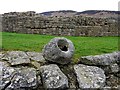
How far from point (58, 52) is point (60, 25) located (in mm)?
9136

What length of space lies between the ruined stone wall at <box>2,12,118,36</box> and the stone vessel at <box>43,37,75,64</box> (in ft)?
26.6

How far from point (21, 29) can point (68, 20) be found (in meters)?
2.79

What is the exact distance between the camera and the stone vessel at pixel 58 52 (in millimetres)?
9031

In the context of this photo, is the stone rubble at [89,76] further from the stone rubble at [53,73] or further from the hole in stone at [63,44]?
the hole in stone at [63,44]

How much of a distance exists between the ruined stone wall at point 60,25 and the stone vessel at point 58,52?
811 cm

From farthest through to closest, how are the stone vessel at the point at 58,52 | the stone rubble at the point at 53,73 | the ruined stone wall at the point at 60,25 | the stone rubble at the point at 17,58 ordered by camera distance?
the ruined stone wall at the point at 60,25
the stone rubble at the point at 17,58
the stone vessel at the point at 58,52
the stone rubble at the point at 53,73

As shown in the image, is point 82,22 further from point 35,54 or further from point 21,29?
point 35,54

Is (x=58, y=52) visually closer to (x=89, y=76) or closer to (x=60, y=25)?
(x=89, y=76)

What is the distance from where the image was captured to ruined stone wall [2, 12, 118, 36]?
58.6ft

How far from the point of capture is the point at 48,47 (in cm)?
920

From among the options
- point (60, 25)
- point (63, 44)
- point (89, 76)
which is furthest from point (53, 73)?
point (60, 25)

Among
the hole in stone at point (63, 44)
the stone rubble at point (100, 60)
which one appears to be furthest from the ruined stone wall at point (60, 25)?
the hole in stone at point (63, 44)

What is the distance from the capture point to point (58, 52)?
8.99 m

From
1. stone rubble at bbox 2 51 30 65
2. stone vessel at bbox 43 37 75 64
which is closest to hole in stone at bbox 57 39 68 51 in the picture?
stone vessel at bbox 43 37 75 64
